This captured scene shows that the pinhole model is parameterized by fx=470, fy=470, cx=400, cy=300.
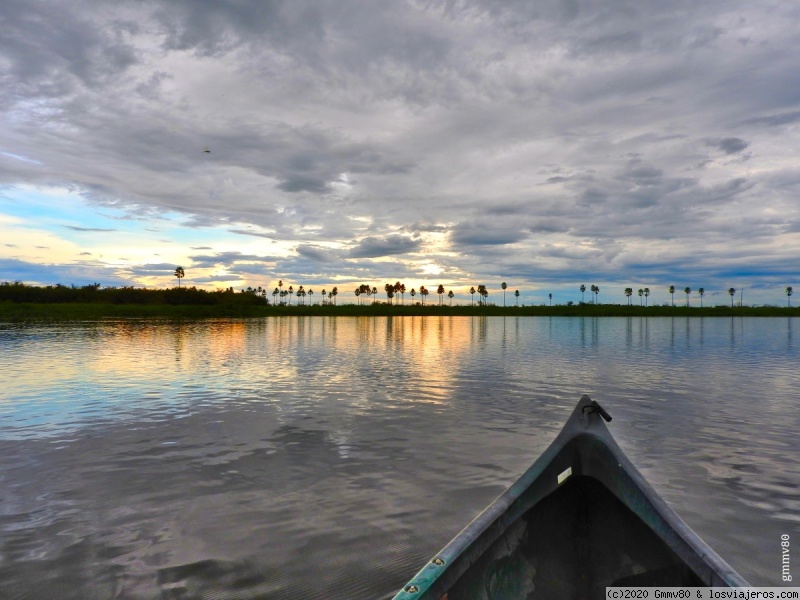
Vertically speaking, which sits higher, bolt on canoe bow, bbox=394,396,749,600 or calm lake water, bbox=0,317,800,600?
bolt on canoe bow, bbox=394,396,749,600

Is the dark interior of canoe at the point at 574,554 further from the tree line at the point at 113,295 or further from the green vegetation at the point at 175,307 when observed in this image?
the tree line at the point at 113,295

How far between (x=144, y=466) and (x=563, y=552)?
30.2 ft

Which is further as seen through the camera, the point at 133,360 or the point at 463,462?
the point at 133,360

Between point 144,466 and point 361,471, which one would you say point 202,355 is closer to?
point 144,466

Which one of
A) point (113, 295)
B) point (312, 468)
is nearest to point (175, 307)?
point (113, 295)

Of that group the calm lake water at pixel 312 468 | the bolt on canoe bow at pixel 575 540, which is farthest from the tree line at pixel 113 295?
the bolt on canoe bow at pixel 575 540

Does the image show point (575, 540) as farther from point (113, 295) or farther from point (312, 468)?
point (113, 295)

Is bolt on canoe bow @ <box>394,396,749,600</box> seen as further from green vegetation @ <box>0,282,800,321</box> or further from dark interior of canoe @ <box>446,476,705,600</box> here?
green vegetation @ <box>0,282,800,321</box>

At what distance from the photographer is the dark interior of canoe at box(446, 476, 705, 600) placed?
15.2 ft

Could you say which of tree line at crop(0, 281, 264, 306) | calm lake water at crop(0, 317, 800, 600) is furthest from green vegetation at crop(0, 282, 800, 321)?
calm lake water at crop(0, 317, 800, 600)

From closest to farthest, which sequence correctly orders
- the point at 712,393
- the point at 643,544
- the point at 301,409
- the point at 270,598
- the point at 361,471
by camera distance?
the point at 643,544, the point at 270,598, the point at 361,471, the point at 301,409, the point at 712,393

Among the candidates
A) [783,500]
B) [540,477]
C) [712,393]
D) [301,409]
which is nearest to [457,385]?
[301,409]

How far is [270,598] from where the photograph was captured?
572cm

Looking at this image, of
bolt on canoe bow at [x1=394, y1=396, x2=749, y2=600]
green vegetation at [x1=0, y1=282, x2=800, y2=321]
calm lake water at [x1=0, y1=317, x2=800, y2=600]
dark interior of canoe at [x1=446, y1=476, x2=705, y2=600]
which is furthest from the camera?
green vegetation at [x1=0, y1=282, x2=800, y2=321]
